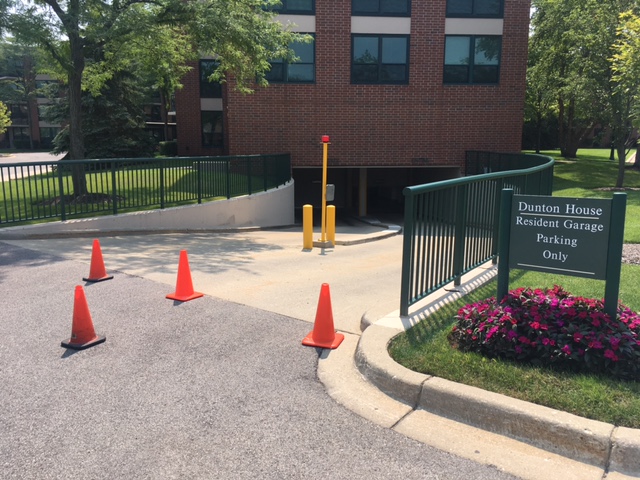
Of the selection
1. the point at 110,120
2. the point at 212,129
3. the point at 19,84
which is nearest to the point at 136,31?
the point at 212,129

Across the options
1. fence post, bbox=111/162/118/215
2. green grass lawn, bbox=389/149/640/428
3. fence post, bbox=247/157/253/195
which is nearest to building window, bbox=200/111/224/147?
fence post, bbox=247/157/253/195

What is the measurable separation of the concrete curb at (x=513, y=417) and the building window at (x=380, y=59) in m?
16.9

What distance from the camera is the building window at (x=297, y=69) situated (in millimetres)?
19625

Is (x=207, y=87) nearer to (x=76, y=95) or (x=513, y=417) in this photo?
(x=76, y=95)

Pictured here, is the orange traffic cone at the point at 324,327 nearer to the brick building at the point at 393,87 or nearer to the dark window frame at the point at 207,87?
the brick building at the point at 393,87

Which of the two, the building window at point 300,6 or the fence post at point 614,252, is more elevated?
the building window at point 300,6

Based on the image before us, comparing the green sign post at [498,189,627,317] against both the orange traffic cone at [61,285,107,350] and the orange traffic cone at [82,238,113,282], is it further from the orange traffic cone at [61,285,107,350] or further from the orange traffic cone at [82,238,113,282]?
the orange traffic cone at [82,238,113,282]

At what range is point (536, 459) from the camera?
132 inches

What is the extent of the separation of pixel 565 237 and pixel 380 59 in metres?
16.8

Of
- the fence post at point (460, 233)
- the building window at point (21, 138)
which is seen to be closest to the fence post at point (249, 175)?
the fence post at point (460, 233)

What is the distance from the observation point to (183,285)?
257 inches

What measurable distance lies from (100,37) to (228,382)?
36.1 feet

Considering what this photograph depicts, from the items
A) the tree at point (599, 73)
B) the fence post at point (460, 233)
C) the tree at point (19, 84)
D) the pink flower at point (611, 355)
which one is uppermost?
the tree at point (19, 84)

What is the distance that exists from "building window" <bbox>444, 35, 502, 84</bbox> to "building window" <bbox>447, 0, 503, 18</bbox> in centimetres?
79
